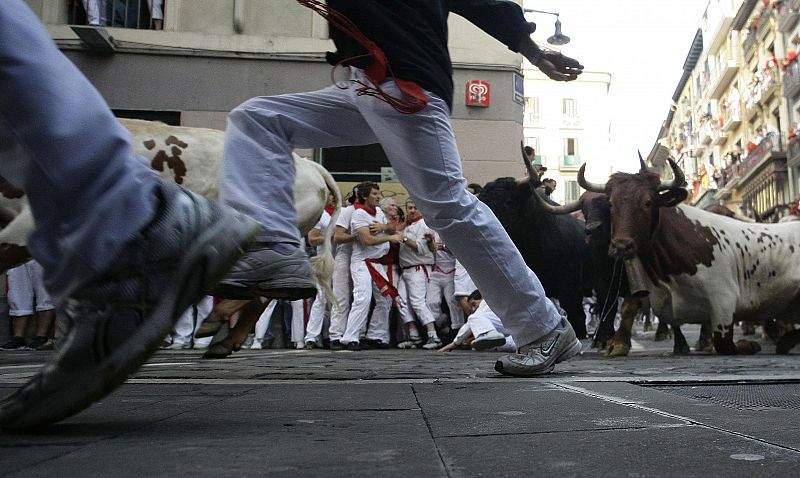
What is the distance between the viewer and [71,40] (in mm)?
12914

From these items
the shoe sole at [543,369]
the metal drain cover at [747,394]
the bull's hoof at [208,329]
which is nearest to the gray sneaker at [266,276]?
the shoe sole at [543,369]

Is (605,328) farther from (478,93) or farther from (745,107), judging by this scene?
(745,107)

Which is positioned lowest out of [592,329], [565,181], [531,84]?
[592,329]

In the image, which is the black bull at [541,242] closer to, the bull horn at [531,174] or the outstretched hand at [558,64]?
the bull horn at [531,174]

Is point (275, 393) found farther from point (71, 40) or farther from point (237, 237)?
point (71, 40)

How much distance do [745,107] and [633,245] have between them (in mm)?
50589

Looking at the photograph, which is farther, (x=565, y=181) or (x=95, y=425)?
(x=565, y=181)

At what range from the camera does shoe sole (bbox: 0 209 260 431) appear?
136 centimetres

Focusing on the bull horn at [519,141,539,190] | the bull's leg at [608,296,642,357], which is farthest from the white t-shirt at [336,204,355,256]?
the bull's leg at [608,296,642,357]

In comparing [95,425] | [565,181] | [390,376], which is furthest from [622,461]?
[565,181]

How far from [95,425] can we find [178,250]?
1.42ft

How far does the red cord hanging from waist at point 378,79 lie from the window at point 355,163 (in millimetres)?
10352

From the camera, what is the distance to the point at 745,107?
1992 inches

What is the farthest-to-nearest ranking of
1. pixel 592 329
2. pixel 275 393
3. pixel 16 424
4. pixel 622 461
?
1. pixel 592 329
2. pixel 275 393
3. pixel 16 424
4. pixel 622 461
